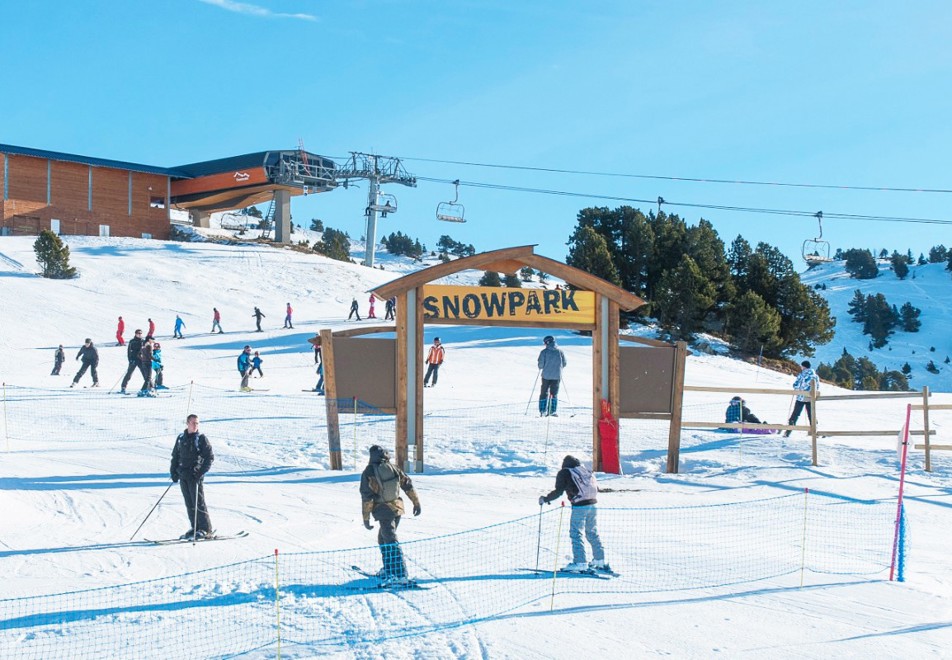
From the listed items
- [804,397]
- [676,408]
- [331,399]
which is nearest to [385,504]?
[331,399]

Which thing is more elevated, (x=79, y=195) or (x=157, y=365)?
(x=79, y=195)

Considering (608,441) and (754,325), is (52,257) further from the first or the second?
(608,441)

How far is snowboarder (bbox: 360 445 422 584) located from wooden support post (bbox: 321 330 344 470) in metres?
6.36

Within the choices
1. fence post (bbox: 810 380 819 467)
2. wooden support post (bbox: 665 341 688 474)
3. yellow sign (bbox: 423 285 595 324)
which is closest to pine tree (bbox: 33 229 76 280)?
yellow sign (bbox: 423 285 595 324)

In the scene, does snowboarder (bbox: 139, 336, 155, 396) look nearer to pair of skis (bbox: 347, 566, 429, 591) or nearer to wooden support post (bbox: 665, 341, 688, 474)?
wooden support post (bbox: 665, 341, 688, 474)

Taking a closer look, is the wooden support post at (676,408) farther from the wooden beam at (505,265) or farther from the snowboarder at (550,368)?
the snowboarder at (550,368)

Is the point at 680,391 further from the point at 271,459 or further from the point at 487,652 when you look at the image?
the point at 487,652

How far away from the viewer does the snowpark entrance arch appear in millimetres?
15078

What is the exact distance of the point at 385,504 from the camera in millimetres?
8500

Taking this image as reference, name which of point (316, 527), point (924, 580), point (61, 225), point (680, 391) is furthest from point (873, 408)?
point (61, 225)

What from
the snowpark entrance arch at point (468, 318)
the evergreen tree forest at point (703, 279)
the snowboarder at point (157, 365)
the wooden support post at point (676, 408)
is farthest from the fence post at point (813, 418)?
the evergreen tree forest at point (703, 279)

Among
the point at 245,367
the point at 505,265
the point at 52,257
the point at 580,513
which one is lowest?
the point at 580,513

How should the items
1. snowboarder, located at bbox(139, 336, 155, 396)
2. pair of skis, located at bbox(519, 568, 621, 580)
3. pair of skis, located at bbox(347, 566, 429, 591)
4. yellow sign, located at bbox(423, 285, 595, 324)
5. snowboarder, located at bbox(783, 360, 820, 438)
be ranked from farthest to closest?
1. snowboarder, located at bbox(139, 336, 155, 396)
2. snowboarder, located at bbox(783, 360, 820, 438)
3. yellow sign, located at bbox(423, 285, 595, 324)
4. pair of skis, located at bbox(519, 568, 621, 580)
5. pair of skis, located at bbox(347, 566, 429, 591)

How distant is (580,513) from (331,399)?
6800mm
